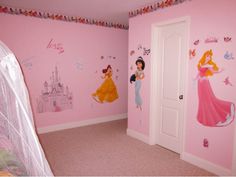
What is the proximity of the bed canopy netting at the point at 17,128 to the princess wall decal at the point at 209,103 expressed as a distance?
205cm

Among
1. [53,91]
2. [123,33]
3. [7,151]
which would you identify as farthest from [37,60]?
[7,151]

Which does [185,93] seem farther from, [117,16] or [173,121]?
[117,16]

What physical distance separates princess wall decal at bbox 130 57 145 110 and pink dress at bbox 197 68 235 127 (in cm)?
117

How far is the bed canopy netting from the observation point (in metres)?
1.41

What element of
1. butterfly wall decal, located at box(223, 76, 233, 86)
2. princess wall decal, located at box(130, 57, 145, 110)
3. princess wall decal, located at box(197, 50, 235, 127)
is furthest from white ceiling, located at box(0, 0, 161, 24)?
butterfly wall decal, located at box(223, 76, 233, 86)

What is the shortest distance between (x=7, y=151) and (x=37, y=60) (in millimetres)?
2741

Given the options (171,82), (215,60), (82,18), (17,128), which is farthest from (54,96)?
(215,60)

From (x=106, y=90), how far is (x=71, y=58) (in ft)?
3.84

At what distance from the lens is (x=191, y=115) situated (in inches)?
113

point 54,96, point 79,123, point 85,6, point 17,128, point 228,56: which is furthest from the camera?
point 79,123

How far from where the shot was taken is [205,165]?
8.94ft

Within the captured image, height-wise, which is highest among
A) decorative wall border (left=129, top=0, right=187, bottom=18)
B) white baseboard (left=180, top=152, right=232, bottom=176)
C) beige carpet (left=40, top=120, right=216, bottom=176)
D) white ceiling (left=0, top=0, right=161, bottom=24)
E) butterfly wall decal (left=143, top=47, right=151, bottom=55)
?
white ceiling (left=0, top=0, right=161, bottom=24)

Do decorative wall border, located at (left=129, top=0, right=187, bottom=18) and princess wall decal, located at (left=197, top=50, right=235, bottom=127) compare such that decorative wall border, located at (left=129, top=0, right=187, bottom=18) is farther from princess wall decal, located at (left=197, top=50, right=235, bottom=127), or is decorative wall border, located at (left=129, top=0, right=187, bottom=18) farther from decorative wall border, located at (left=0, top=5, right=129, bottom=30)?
decorative wall border, located at (left=0, top=5, right=129, bottom=30)

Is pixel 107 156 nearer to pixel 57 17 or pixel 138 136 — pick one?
pixel 138 136
